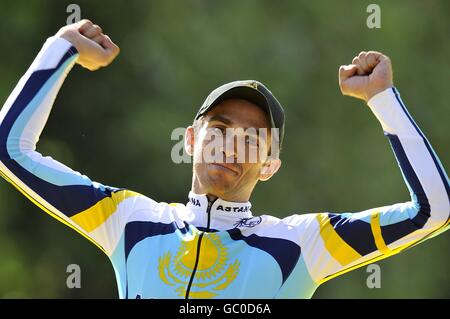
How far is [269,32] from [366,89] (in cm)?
611

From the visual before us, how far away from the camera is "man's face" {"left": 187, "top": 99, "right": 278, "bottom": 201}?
9.07 ft

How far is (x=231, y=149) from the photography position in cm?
→ 275

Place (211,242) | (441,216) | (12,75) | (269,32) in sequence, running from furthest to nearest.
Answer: (269,32) < (12,75) < (211,242) < (441,216)

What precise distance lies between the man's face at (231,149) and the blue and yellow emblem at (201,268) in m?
0.19

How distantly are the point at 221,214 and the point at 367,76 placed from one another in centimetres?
62

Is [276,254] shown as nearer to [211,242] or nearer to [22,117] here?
[211,242]

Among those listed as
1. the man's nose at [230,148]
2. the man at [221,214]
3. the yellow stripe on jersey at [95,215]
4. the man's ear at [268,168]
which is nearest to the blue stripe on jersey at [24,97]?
the man at [221,214]

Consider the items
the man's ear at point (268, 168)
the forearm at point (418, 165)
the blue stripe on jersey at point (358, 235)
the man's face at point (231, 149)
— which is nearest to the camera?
the forearm at point (418, 165)

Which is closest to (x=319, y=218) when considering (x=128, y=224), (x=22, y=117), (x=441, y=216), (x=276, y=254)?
(x=276, y=254)

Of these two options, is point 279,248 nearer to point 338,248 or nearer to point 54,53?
point 338,248

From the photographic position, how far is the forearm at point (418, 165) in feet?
8.35

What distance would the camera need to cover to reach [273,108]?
2.89 metres

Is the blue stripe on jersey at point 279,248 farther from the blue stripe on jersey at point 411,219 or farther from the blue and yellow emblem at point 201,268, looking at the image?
the blue stripe on jersey at point 411,219

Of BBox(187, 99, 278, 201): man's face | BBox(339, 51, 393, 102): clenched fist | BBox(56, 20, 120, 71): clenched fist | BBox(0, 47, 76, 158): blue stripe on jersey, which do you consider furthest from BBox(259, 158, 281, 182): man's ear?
BBox(0, 47, 76, 158): blue stripe on jersey
